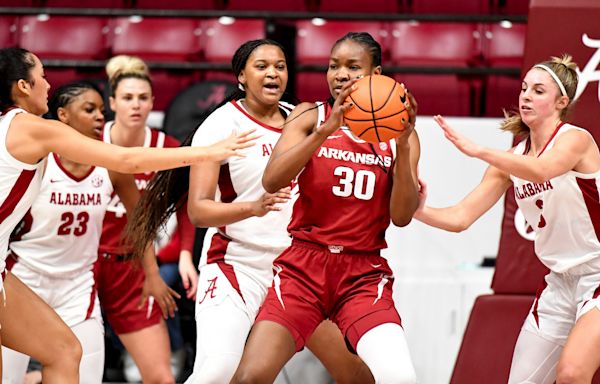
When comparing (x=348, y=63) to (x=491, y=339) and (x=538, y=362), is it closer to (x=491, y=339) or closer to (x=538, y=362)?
(x=538, y=362)

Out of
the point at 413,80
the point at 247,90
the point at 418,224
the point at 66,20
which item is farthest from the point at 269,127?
the point at 66,20

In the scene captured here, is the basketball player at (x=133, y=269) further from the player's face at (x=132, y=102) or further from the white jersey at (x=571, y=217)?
the white jersey at (x=571, y=217)

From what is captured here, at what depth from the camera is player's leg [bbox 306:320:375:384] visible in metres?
4.77

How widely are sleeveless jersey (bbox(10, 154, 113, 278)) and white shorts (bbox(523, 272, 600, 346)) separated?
92.8 inches

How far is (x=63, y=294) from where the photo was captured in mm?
5500

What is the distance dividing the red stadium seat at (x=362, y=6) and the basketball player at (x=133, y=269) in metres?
2.74

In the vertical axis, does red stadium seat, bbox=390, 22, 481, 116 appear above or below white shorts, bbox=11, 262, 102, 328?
above

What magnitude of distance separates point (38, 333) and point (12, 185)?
0.65m

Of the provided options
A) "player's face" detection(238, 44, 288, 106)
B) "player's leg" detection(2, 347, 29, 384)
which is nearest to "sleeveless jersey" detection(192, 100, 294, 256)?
"player's face" detection(238, 44, 288, 106)

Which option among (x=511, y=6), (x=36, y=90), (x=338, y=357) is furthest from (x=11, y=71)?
(x=511, y=6)

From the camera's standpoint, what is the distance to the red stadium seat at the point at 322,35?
8.35 m

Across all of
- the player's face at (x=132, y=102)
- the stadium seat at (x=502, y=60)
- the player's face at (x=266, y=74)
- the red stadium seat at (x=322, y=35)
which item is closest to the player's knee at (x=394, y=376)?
the player's face at (x=266, y=74)

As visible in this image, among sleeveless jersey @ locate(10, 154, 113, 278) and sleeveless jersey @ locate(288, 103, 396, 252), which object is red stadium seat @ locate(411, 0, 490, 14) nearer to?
sleeveless jersey @ locate(10, 154, 113, 278)

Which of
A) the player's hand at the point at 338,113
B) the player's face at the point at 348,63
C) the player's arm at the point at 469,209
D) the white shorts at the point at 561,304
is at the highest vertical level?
the player's face at the point at 348,63
